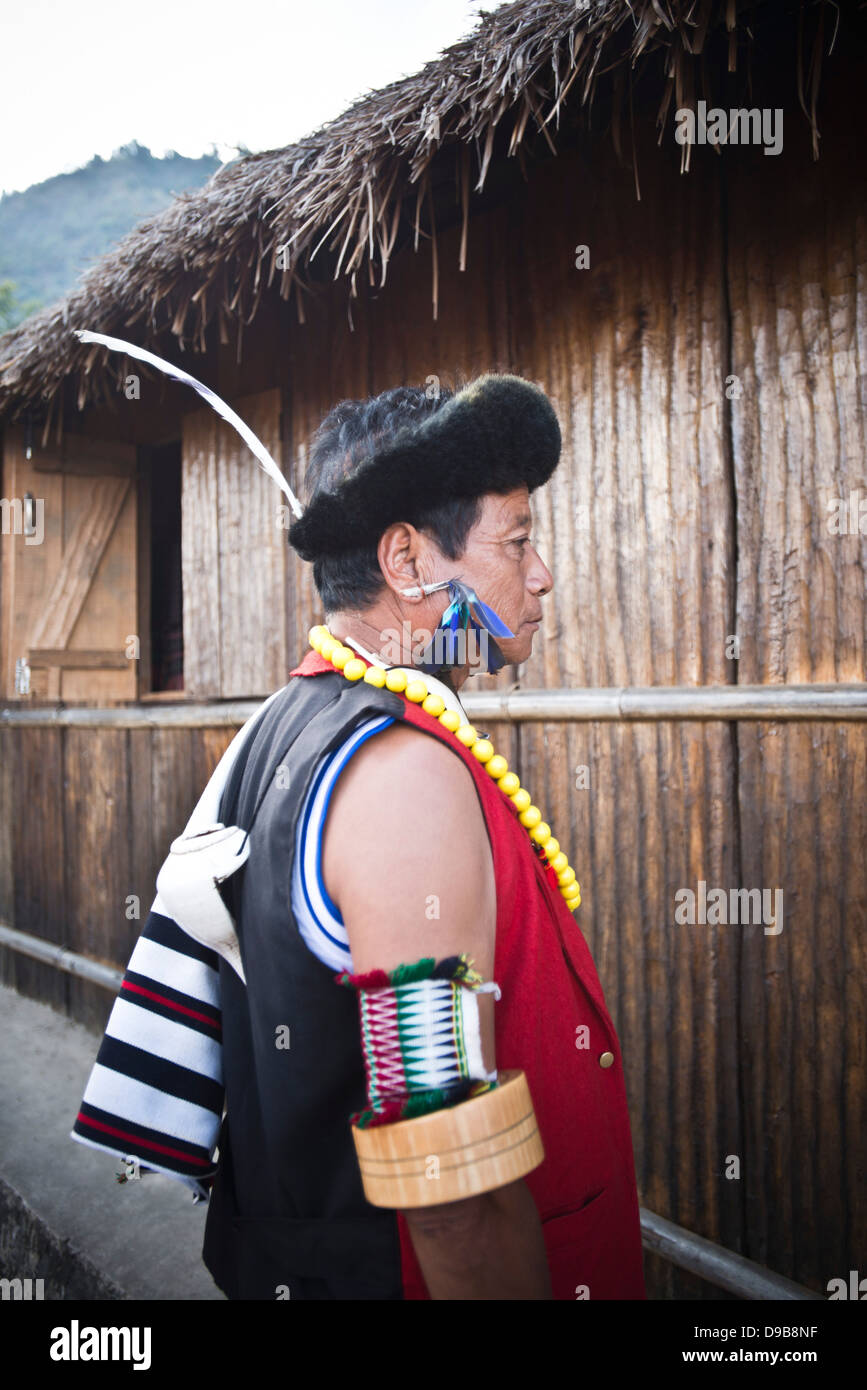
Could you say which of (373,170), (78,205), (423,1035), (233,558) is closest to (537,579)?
(423,1035)

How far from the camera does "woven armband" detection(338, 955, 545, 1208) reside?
913 millimetres

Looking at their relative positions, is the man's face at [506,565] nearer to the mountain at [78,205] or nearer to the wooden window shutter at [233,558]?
the wooden window shutter at [233,558]

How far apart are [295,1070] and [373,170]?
2539 millimetres

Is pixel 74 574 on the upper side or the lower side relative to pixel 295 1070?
upper

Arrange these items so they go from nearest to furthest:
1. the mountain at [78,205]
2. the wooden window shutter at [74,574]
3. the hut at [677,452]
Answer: the hut at [677,452]
the wooden window shutter at [74,574]
the mountain at [78,205]

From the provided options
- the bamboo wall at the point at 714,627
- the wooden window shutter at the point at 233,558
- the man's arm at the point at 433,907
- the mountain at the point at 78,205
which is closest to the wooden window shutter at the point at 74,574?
the wooden window shutter at the point at 233,558

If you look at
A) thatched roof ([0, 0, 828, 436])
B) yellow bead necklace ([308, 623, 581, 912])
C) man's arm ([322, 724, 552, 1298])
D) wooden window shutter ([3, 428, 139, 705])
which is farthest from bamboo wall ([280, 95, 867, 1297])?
wooden window shutter ([3, 428, 139, 705])

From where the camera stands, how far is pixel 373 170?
2.54 m

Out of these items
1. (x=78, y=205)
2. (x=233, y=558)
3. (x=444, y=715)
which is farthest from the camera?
(x=78, y=205)

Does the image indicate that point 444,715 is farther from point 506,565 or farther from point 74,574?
point 74,574

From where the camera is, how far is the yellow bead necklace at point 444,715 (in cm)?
124

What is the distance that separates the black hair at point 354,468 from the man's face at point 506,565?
0.02 meters

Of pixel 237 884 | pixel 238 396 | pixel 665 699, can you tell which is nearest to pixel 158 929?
pixel 237 884

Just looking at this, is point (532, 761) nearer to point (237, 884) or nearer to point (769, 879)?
point (769, 879)
